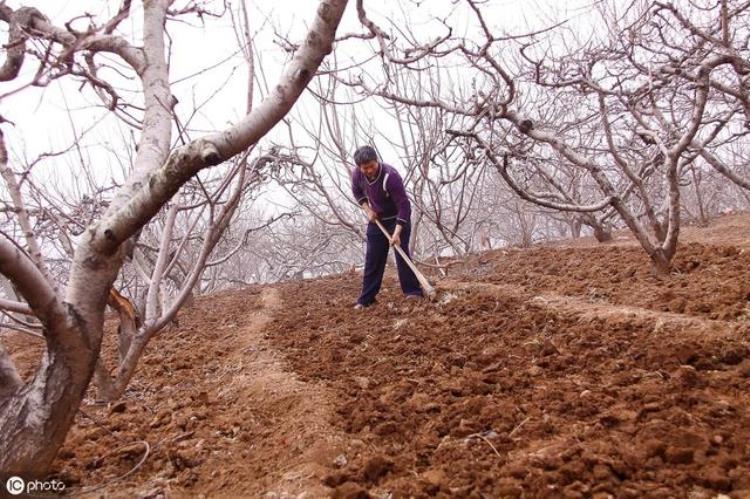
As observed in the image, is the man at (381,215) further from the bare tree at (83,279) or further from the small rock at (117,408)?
the bare tree at (83,279)

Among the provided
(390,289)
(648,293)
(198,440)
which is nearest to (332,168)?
(390,289)

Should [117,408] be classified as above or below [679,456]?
above

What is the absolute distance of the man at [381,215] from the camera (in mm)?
4039

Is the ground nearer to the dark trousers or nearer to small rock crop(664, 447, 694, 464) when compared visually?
small rock crop(664, 447, 694, 464)

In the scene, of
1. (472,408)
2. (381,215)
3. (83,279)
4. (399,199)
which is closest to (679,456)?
(472,408)

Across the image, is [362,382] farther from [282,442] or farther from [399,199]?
[399,199]

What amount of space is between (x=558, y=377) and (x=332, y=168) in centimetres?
607

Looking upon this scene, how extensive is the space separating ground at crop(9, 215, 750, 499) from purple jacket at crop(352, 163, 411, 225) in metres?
1.07

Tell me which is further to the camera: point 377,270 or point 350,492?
point 377,270

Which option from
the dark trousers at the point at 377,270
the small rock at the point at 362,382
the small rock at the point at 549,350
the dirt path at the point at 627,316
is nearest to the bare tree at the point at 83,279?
the small rock at the point at 362,382

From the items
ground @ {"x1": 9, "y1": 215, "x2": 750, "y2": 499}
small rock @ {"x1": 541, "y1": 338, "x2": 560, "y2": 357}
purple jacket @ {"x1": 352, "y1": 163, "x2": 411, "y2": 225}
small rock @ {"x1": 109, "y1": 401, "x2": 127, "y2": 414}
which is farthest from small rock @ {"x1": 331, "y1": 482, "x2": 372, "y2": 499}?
purple jacket @ {"x1": 352, "y1": 163, "x2": 411, "y2": 225}

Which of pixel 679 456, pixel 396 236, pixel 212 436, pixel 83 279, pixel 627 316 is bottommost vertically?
pixel 679 456

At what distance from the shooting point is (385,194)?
13.7 feet

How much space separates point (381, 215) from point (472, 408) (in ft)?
9.28
